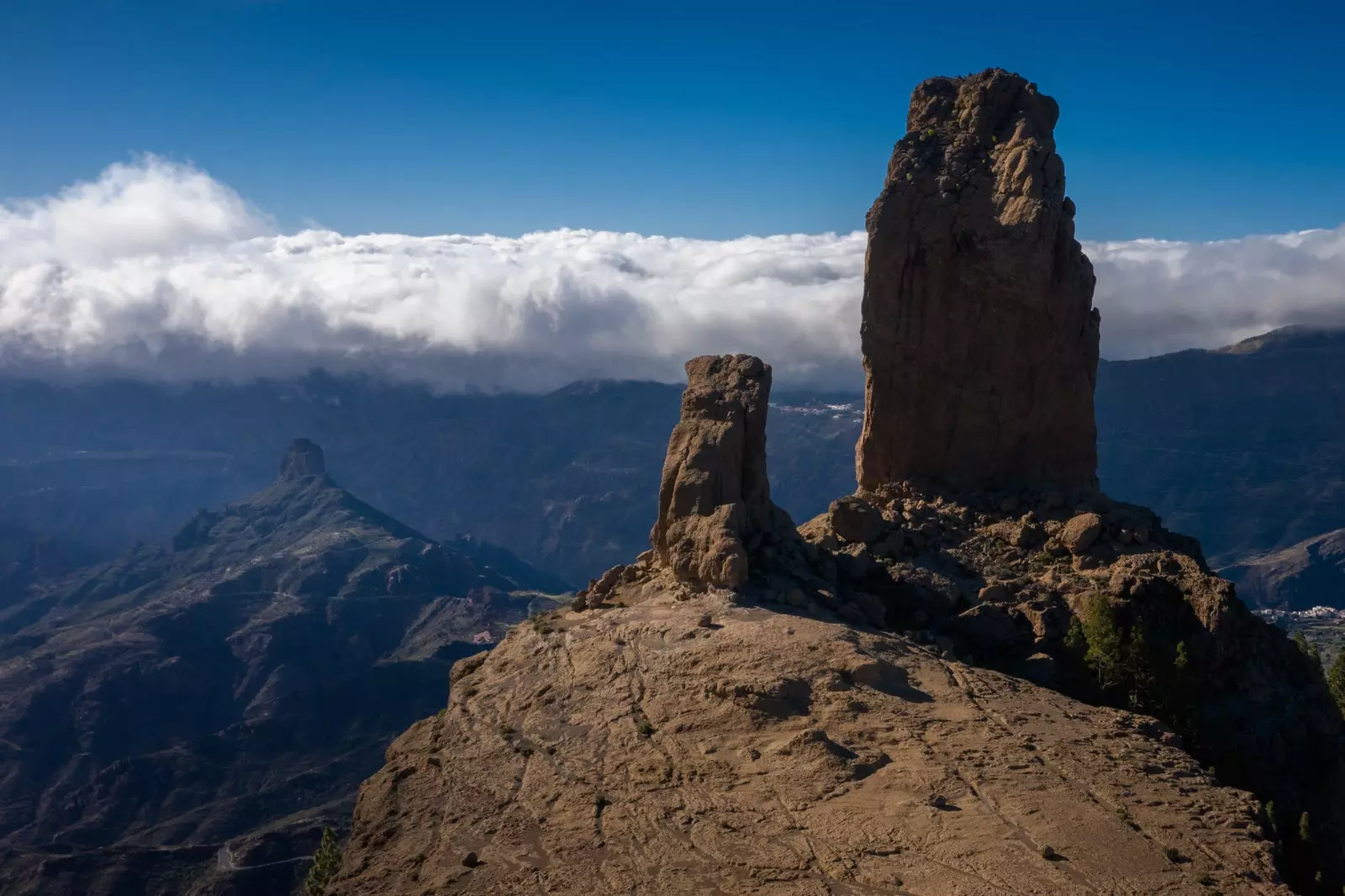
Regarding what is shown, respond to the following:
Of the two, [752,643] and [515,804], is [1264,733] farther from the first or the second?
[515,804]

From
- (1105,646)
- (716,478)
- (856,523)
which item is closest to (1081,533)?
(1105,646)

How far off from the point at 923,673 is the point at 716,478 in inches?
945

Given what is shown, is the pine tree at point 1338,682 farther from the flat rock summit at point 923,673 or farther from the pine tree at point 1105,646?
the pine tree at point 1105,646

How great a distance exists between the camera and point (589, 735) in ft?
213

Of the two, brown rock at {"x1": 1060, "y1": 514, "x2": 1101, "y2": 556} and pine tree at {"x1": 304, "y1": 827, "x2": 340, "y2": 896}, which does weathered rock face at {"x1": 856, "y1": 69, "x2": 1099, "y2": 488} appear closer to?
brown rock at {"x1": 1060, "y1": 514, "x2": 1101, "y2": 556}

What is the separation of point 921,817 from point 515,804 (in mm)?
19884

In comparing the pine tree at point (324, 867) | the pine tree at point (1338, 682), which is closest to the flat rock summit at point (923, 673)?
the pine tree at point (324, 867)

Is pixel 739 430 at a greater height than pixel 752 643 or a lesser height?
greater

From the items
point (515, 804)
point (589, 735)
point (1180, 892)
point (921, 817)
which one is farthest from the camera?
point (589, 735)

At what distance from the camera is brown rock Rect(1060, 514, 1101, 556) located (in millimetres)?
92625

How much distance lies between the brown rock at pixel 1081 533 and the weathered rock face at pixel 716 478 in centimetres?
2190

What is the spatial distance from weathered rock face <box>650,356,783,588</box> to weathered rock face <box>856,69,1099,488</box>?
55.9 feet

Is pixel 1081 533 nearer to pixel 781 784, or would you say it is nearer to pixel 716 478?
pixel 716 478

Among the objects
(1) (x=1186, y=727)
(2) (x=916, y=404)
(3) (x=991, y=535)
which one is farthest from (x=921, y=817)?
(2) (x=916, y=404)
